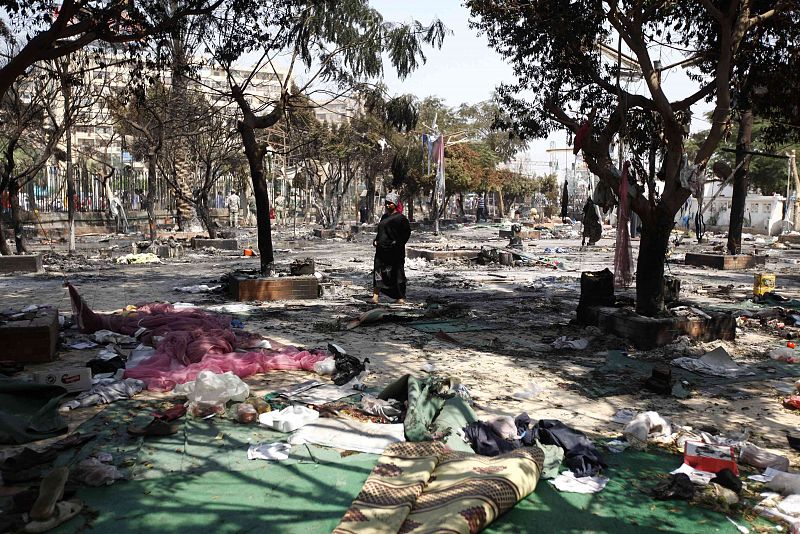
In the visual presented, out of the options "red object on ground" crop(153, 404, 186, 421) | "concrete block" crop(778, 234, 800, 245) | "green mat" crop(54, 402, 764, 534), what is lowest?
"green mat" crop(54, 402, 764, 534)

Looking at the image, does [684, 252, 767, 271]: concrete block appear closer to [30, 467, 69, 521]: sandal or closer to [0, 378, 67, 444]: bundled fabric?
[0, 378, 67, 444]: bundled fabric

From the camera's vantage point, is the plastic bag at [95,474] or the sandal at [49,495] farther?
the plastic bag at [95,474]

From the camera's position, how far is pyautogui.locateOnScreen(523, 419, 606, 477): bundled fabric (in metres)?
4.25

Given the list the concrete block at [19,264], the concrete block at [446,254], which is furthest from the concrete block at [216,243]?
the concrete block at [19,264]

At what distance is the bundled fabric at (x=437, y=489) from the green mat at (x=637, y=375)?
2249 millimetres

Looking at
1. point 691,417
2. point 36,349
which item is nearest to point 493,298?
point 691,417

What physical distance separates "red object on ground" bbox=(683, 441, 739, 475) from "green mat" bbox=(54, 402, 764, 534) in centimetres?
14

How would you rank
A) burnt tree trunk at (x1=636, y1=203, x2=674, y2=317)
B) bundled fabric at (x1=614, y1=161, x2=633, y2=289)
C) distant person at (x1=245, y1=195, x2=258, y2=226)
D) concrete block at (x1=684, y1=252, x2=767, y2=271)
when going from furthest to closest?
1. distant person at (x1=245, y1=195, x2=258, y2=226)
2. concrete block at (x1=684, y1=252, x2=767, y2=271)
3. bundled fabric at (x1=614, y1=161, x2=633, y2=289)
4. burnt tree trunk at (x1=636, y1=203, x2=674, y2=317)

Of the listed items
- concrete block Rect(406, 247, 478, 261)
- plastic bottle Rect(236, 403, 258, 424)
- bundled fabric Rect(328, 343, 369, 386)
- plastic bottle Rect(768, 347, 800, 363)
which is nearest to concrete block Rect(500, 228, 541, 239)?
concrete block Rect(406, 247, 478, 261)

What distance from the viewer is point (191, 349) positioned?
6.57 metres

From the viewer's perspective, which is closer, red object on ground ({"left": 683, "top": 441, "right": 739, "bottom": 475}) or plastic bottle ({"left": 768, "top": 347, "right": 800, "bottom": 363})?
red object on ground ({"left": 683, "top": 441, "right": 739, "bottom": 475})

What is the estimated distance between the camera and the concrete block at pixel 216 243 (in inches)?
834

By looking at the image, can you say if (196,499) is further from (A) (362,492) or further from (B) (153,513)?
(A) (362,492)

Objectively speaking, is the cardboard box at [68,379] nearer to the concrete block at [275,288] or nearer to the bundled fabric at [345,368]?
the bundled fabric at [345,368]
